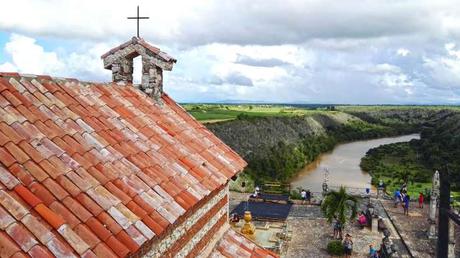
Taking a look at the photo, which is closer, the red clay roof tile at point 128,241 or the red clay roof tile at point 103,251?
the red clay roof tile at point 103,251

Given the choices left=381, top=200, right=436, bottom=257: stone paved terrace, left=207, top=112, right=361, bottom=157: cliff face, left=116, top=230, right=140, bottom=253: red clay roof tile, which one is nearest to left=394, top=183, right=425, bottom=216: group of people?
left=381, top=200, right=436, bottom=257: stone paved terrace

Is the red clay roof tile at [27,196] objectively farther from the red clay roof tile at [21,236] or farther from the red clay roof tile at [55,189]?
the red clay roof tile at [21,236]

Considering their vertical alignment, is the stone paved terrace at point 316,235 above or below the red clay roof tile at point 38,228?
below

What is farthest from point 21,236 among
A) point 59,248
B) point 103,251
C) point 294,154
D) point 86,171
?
point 294,154

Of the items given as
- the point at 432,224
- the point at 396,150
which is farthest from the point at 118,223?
the point at 396,150

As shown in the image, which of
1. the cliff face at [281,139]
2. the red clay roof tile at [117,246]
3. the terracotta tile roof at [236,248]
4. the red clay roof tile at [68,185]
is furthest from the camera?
the cliff face at [281,139]

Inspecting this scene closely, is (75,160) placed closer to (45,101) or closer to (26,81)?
(45,101)

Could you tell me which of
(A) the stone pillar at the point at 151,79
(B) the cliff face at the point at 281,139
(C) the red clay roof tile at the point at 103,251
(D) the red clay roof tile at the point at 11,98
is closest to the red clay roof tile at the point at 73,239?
(C) the red clay roof tile at the point at 103,251
